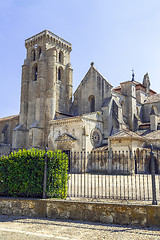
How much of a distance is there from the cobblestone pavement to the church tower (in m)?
24.7

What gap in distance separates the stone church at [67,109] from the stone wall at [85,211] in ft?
58.5

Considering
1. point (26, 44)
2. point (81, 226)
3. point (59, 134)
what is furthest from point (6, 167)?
point (26, 44)

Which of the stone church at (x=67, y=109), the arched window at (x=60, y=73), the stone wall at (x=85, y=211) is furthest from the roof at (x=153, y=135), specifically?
the stone wall at (x=85, y=211)

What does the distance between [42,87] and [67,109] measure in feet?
16.6

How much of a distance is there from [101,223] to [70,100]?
3035cm

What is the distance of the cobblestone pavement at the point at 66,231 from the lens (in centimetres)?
593

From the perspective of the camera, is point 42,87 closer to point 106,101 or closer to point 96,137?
point 106,101

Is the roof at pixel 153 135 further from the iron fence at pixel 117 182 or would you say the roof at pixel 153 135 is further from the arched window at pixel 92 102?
the arched window at pixel 92 102

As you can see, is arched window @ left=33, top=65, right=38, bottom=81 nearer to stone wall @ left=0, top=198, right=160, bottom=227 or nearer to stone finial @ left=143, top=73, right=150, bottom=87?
stone finial @ left=143, top=73, right=150, bottom=87

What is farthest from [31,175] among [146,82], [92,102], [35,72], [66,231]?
[146,82]

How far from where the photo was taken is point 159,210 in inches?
267

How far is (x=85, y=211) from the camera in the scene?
296 inches

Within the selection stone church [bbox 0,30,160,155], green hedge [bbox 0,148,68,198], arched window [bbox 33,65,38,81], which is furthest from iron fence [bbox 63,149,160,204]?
arched window [bbox 33,65,38,81]

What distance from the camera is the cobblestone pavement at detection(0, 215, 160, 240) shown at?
593 cm
